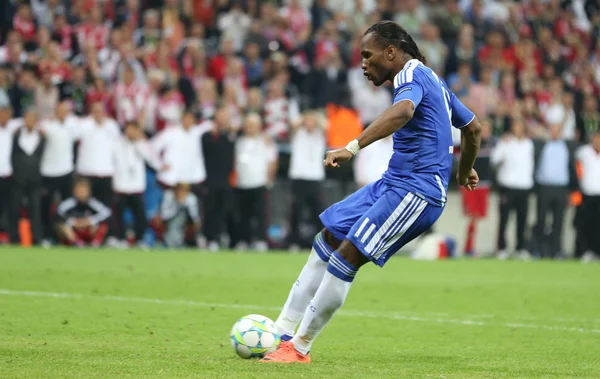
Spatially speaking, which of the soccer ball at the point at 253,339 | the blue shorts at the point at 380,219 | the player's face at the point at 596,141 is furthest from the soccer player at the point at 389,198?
the player's face at the point at 596,141

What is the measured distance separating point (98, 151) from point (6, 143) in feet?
5.11

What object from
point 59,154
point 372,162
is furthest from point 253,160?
point 59,154

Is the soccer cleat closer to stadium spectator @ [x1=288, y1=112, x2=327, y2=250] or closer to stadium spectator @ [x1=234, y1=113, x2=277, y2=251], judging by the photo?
stadium spectator @ [x1=288, y1=112, x2=327, y2=250]

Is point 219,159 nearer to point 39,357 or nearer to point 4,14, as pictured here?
point 4,14

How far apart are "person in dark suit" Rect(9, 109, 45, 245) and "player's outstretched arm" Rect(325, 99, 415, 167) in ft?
41.0

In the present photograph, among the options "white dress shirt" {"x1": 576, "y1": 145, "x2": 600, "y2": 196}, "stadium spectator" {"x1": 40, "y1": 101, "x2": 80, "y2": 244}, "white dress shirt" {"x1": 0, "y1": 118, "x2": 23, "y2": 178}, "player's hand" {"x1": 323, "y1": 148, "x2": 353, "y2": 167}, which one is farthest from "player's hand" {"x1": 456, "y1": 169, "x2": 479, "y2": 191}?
"white dress shirt" {"x1": 0, "y1": 118, "x2": 23, "y2": 178}

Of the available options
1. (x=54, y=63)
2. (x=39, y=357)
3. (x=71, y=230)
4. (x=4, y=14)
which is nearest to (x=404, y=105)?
(x=39, y=357)

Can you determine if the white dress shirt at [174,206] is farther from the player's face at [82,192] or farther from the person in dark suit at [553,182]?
the person in dark suit at [553,182]

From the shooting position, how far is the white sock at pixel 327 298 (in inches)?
281

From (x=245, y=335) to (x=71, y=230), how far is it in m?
11.4

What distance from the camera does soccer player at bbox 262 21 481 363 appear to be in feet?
23.4

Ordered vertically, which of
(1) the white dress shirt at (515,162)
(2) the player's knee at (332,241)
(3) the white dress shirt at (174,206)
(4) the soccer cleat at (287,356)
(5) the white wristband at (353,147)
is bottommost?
(3) the white dress shirt at (174,206)

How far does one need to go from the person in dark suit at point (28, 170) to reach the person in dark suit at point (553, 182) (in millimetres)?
8956

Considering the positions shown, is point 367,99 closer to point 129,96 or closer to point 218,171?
point 218,171
